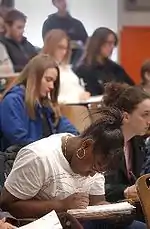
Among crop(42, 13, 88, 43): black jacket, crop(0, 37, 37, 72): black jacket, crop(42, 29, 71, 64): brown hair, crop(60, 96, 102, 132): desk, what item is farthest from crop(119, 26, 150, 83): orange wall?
crop(60, 96, 102, 132): desk

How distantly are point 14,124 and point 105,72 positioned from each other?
83.8 inches

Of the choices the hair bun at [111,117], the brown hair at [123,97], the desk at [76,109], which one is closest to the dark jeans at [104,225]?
the hair bun at [111,117]

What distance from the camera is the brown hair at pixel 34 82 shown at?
352 centimetres

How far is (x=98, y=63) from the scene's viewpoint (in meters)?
5.47

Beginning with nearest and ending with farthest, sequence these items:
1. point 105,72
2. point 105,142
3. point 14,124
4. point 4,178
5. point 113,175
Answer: point 105,142, point 4,178, point 113,175, point 14,124, point 105,72

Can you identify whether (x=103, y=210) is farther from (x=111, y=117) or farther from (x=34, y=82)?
(x=34, y=82)

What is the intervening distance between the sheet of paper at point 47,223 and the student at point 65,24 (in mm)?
3290

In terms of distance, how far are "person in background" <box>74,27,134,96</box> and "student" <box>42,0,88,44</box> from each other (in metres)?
0.12

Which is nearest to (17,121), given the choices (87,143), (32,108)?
(32,108)

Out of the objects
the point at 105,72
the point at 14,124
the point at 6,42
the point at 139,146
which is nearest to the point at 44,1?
the point at 6,42

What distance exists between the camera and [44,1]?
521 centimetres

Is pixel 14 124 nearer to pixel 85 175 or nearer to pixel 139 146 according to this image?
pixel 139 146

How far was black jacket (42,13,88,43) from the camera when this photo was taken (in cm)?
523

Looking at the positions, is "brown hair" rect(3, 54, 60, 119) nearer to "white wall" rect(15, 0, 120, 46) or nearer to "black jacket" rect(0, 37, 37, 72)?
"black jacket" rect(0, 37, 37, 72)
